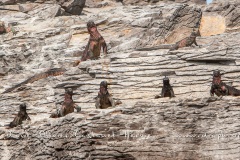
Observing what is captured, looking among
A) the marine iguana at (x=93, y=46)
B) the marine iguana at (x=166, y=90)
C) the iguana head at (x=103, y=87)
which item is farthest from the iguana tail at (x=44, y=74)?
the marine iguana at (x=166, y=90)

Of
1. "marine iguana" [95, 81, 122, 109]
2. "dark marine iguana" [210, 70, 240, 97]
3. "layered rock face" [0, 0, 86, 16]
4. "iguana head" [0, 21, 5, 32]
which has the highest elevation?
"layered rock face" [0, 0, 86, 16]

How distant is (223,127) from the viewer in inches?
824

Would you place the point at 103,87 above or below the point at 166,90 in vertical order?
A: above

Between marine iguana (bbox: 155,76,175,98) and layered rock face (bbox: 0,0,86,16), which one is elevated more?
layered rock face (bbox: 0,0,86,16)

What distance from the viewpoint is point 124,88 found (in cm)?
2684

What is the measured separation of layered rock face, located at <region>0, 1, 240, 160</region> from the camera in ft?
69.2

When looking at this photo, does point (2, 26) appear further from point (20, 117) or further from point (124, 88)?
point (20, 117)

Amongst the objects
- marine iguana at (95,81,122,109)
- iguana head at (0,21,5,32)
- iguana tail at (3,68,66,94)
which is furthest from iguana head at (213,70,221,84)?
iguana head at (0,21,5,32)

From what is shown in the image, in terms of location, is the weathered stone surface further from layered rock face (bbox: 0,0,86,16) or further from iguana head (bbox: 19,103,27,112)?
iguana head (bbox: 19,103,27,112)

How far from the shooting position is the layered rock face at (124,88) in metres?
21.1

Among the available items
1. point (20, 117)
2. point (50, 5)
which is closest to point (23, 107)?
point (20, 117)

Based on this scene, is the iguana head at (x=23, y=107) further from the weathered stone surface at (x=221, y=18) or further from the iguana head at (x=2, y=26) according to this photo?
the weathered stone surface at (x=221, y=18)

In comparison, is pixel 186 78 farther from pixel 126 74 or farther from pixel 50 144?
pixel 50 144

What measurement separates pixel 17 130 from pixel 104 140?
3.98 m
